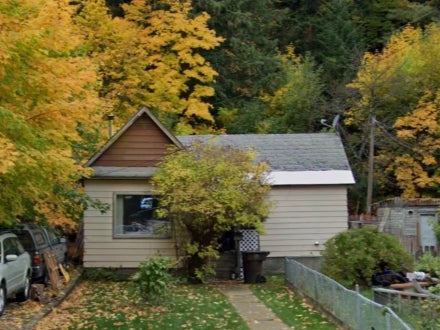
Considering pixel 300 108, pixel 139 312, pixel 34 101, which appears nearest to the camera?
pixel 34 101

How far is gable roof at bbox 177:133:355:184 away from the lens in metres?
22.4

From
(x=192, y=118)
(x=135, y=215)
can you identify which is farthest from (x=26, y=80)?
(x=192, y=118)

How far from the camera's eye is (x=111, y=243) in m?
21.6

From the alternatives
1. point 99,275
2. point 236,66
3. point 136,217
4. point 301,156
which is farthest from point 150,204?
point 236,66

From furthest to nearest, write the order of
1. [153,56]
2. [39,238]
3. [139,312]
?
[153,56]
[39,238]
[139,312]

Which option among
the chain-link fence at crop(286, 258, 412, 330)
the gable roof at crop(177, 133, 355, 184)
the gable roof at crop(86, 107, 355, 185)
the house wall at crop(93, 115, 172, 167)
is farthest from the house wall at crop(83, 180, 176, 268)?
the chain-link fence at crop(286, 258, 412, 330)

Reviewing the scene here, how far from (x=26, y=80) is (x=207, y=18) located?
2227 centimetres

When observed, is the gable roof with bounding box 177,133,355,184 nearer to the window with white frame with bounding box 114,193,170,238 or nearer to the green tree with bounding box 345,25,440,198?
the window with white frame with bounding box 114,193,170,238

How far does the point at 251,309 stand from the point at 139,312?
246 cm

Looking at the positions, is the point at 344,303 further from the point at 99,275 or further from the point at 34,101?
the point at 99,275

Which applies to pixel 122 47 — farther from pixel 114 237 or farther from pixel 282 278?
pixel 282 278

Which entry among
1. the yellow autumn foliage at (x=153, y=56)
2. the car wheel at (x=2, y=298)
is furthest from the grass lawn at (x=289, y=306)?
the yellow autumn foliage at (x=153, y=56)

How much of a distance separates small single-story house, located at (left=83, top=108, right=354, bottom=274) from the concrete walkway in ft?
10.2

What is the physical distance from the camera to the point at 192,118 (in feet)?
115
